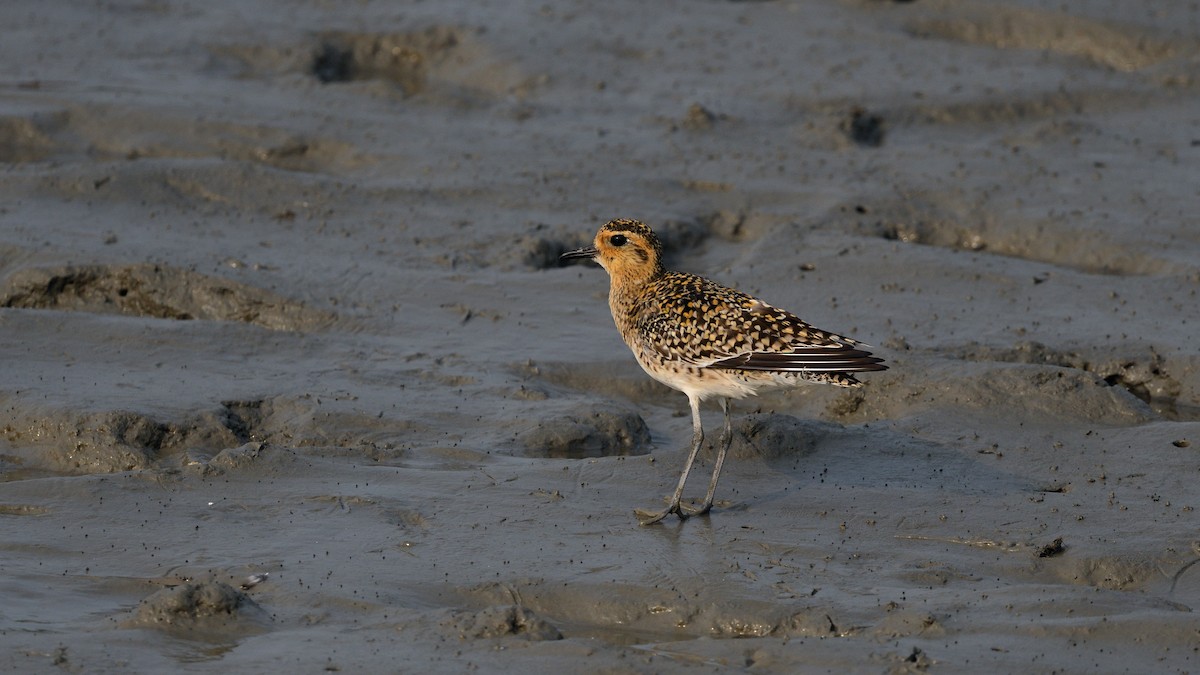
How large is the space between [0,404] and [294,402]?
158 centimetres

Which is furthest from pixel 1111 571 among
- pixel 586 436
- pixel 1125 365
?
pixel 586 436

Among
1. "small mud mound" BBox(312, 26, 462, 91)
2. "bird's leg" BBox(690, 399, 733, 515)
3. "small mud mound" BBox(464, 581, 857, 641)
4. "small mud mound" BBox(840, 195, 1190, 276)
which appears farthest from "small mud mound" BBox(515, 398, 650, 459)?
"small mud mound" BBox(312, 26, 462, 91)

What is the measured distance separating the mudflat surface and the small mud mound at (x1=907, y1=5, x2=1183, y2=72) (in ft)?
0.13

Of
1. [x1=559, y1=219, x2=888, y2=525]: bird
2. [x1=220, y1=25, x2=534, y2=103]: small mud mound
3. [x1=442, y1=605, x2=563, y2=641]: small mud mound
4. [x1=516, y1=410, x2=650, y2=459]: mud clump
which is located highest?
[x1=220, y1=25, x2=534, y2=103]: small mud mound

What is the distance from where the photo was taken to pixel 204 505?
295 inches

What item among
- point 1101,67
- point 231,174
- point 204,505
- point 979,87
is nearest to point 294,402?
point 204,505

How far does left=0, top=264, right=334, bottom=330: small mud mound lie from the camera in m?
10.1

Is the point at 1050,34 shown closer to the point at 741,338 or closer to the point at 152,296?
the point at 741,338

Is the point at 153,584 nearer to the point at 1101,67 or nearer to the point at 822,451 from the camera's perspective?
the point at 822,451

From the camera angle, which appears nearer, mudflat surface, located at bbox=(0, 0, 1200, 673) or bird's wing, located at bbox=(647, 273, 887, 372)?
mudflat surface, located at bbox=(0, 0, 1200, 673)

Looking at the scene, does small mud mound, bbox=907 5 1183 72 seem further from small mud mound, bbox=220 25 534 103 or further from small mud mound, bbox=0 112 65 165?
small mud mound, bbox=0 112 65 165

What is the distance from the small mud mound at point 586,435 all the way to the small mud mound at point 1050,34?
332 inches

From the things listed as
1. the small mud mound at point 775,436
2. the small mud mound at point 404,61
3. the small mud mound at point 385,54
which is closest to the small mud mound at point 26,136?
the small mud mound at point 404,61

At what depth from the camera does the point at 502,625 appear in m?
6.27
